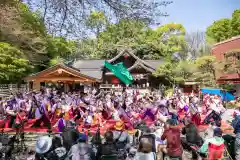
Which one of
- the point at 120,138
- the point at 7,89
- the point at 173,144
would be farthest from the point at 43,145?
the point at 7,89

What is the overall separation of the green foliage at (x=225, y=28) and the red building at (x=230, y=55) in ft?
27.9

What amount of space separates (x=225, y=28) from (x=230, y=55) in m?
15.2

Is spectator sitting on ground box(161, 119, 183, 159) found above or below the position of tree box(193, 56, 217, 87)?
below

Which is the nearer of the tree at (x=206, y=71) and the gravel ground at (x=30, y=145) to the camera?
the gravel ground at (x=30, y=145)

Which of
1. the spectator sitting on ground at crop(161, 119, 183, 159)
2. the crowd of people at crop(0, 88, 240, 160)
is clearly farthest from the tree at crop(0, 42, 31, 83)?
the spectator sitting on ground at crop(161, 119, 183, 159)

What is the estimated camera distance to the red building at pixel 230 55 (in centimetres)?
2702

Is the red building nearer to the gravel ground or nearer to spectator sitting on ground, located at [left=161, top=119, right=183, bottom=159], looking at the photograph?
the gravel ground

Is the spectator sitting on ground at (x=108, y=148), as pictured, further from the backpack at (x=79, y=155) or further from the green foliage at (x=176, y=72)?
the green foliage at (x=176, y=72)

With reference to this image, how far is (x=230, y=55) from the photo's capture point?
2800 cm

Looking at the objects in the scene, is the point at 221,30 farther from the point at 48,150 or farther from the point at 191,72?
the point at 48,150

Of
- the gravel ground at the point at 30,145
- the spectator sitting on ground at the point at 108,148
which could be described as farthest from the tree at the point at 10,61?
the spectator sitting on ground at the point at 108,148

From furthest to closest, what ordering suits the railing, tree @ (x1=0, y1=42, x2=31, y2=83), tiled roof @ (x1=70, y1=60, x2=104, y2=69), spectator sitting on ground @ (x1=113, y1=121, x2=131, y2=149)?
tiled roof @ (x1=70, y1=60, x2=104, y2=69), the railing, tree @ (x1=0, y1=42, x2=31, y2=83), spectator sitting on ground @ (x1=113, y1=121, x2=131, y2=149)

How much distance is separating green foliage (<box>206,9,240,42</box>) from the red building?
335 inches

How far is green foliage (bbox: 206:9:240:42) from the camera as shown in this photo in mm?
39750
